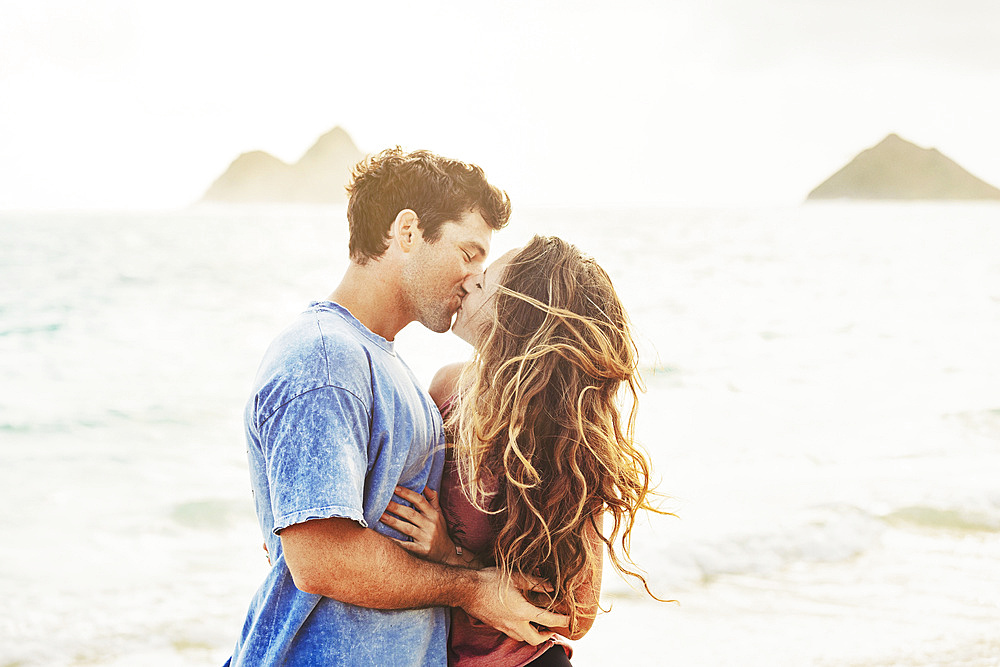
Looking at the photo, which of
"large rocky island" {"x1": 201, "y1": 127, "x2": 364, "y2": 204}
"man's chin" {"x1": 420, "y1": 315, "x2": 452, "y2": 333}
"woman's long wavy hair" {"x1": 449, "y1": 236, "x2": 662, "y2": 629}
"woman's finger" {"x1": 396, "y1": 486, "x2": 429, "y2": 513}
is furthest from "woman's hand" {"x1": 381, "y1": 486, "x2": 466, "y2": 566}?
"large rocky island" {"x1": 201, "y1": 127, "x2": 364, "y2": 204}

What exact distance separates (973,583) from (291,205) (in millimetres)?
115510

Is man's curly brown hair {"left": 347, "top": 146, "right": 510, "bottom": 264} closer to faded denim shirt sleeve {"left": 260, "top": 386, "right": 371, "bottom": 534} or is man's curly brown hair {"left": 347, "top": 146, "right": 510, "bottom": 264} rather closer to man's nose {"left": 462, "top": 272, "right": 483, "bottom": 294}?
man's nose {"left": 462, "top": 272, "right": 483, "bottom": 294}

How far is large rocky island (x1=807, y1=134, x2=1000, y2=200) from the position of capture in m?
90.1

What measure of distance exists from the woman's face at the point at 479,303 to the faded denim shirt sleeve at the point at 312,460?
1.81 feet

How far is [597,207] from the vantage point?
82.5 m

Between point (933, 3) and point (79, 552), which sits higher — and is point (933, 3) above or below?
above

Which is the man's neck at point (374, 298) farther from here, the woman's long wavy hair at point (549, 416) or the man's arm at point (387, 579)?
the man's arm at point (387, 579)

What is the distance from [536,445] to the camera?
1855 mm

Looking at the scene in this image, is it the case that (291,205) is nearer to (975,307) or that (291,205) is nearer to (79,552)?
(975,307)

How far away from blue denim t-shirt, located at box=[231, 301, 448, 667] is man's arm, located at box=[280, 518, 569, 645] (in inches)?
2.2

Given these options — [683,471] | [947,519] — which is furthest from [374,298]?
[683,471]

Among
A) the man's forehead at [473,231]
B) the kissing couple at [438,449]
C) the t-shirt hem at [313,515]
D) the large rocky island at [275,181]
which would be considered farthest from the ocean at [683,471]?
the large rocky island at [275,181]

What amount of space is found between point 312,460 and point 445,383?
33.6 inches

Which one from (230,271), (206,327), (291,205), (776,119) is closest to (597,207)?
(776,119)
